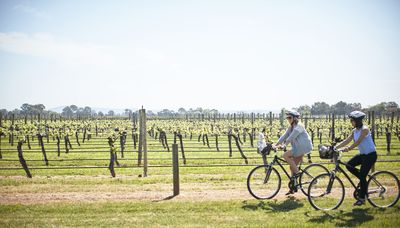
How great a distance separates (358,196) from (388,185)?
65cm

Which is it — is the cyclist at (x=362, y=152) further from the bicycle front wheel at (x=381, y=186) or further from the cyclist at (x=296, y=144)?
the cyclist at (x=296, y=144)

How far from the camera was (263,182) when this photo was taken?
758 centimetres

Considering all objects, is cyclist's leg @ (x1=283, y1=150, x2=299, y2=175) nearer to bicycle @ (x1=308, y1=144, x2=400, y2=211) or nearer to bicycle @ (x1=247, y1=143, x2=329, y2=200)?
bicycle @ (x1=247, y1=143, x2=329, y2=200)

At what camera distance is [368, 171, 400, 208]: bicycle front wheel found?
6.79m

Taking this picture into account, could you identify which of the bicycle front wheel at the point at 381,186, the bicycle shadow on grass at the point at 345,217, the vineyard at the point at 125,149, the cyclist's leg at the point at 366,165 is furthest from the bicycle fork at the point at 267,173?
the vineyard at the point at 125,149

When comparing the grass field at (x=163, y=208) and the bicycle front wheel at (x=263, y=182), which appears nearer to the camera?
the grass field at (x=163, y=208)

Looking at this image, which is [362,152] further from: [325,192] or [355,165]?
[325,192]

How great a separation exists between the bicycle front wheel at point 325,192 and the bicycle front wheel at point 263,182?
0.89m

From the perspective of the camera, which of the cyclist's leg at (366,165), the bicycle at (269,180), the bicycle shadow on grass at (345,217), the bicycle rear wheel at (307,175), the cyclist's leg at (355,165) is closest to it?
the bicycle shadow on grass at (345,217)

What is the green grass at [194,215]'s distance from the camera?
602 centimetres

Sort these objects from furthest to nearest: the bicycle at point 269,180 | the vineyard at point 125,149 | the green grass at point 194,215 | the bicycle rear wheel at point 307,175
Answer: the vineyard at point 125,149
the bicycle at point 269,180
the bicycle rear wheel at point 307,175
the green grass at point 194,215

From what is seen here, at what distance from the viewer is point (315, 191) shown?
686 cm

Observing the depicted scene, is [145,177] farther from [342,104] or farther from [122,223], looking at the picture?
[342,104]

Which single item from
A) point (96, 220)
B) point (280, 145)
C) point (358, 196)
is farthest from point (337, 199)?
point (96, 220)
